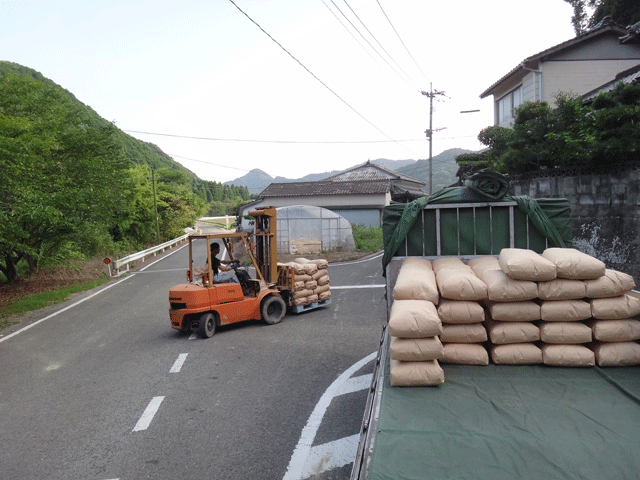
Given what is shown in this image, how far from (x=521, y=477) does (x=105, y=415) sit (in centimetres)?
568

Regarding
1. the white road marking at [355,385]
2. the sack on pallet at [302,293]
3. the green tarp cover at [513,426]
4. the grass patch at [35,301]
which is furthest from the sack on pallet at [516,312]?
the grass patch at [35,301]

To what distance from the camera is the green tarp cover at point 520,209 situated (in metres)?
6.16

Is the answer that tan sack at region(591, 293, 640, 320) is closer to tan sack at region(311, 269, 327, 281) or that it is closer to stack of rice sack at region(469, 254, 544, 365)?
stack of rice sack at region(469, 254, 544, 365)

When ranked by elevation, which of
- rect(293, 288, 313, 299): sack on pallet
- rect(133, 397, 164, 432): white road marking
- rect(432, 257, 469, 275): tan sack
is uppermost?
rect(432, 257, 469, 275): tan sack

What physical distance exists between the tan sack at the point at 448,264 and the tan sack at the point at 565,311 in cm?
111

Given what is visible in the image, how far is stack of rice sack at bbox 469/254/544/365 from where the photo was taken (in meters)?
4.53

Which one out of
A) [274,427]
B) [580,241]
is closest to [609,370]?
[274,427]

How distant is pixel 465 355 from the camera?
460 cm

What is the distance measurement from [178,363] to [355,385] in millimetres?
3486

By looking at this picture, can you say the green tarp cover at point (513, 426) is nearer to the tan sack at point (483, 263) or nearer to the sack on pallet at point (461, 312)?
the sack on pallet at point (461, 312)

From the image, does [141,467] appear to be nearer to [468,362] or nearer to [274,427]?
[274,427]

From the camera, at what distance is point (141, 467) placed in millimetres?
5172

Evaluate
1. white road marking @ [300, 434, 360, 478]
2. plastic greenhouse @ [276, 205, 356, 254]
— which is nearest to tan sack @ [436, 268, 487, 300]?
white road marking @ [300, 434, 360, 478]

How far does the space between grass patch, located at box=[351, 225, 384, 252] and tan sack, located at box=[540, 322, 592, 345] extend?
24735mm
